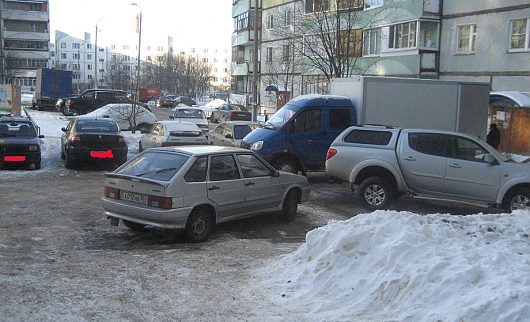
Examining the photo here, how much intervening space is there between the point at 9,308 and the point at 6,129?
42.4 ft

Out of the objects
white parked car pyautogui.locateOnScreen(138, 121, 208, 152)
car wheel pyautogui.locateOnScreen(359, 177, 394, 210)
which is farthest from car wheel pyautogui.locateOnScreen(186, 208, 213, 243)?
white parked car pyautogui.locateOnScreen(138, 121, 208, 152)

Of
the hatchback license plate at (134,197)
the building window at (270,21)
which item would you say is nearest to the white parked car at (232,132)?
the hatchback license plate at (134,197)

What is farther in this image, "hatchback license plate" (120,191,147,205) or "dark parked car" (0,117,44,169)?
"dark parked car" (0,117,44,169)

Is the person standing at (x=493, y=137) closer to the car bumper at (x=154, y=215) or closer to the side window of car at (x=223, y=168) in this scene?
the side window of car at (x=223, y=168)

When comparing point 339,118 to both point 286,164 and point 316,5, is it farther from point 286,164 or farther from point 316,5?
point 316,5

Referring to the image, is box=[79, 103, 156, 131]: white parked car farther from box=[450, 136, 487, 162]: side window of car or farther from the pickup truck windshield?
box=[450, 136, 487, 162]: side window of car

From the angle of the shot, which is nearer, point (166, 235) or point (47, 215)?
point (166, 235)

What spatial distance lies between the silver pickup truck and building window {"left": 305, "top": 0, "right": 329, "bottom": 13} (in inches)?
727

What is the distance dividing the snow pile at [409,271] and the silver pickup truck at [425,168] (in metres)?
4.19

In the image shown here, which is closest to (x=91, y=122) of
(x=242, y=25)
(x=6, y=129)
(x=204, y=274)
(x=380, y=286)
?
(x=6, y=129)

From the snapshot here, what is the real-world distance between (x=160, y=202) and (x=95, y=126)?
9940 mm

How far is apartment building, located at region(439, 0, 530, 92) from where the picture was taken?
2577cm

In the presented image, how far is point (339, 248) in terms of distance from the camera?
595cm

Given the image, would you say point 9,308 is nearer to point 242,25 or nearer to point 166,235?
point 166,235
